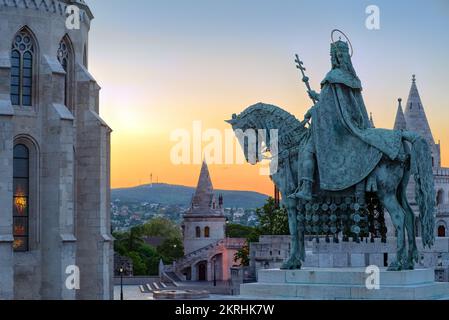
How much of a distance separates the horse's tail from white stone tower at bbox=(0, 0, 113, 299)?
2067 cm

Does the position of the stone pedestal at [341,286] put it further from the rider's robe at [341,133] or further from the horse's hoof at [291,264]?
the rider's robe at [341,133]

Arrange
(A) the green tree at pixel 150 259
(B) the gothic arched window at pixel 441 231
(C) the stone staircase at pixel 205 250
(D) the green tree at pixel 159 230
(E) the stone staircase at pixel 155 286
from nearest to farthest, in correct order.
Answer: (E) the stone staircase at pixel 155 286 < (B) the gothic arched window at pixel 441 231 < (C) the stone staircase at pixel 205 250 < (A) the green tree at pixel 150 259 < (D) the green tree at pixel 159 230

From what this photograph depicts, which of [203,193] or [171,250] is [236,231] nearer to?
[171,250]

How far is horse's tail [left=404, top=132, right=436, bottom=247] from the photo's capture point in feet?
66.4

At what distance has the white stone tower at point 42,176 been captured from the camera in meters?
38.8

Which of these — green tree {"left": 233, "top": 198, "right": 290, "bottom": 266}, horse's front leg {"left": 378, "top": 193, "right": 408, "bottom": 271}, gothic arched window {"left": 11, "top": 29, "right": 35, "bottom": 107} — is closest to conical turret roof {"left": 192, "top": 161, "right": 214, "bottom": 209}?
green tree {"left": 233, "top": 198, "right": 290, "bottom": 266}

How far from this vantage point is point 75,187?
4284cm

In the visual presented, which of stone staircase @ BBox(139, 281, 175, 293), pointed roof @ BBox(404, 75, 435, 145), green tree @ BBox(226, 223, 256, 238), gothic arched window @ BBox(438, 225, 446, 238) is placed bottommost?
stone staircase @ BBox(139, 281, 175, 293)

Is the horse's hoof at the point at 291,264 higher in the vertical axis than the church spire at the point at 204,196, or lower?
lower

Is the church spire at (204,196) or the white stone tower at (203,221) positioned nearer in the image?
the church spire at (204,196)

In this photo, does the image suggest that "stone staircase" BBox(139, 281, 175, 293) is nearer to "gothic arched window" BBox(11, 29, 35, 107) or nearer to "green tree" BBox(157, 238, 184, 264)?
"green tree" BBox(157, 238, 184, 264)

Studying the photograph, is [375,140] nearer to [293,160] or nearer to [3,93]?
[293,160]

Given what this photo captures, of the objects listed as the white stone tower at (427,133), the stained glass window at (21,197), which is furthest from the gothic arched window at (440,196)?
the stained glass window at (21,197)

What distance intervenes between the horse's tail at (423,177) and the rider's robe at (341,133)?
1.84 feet
